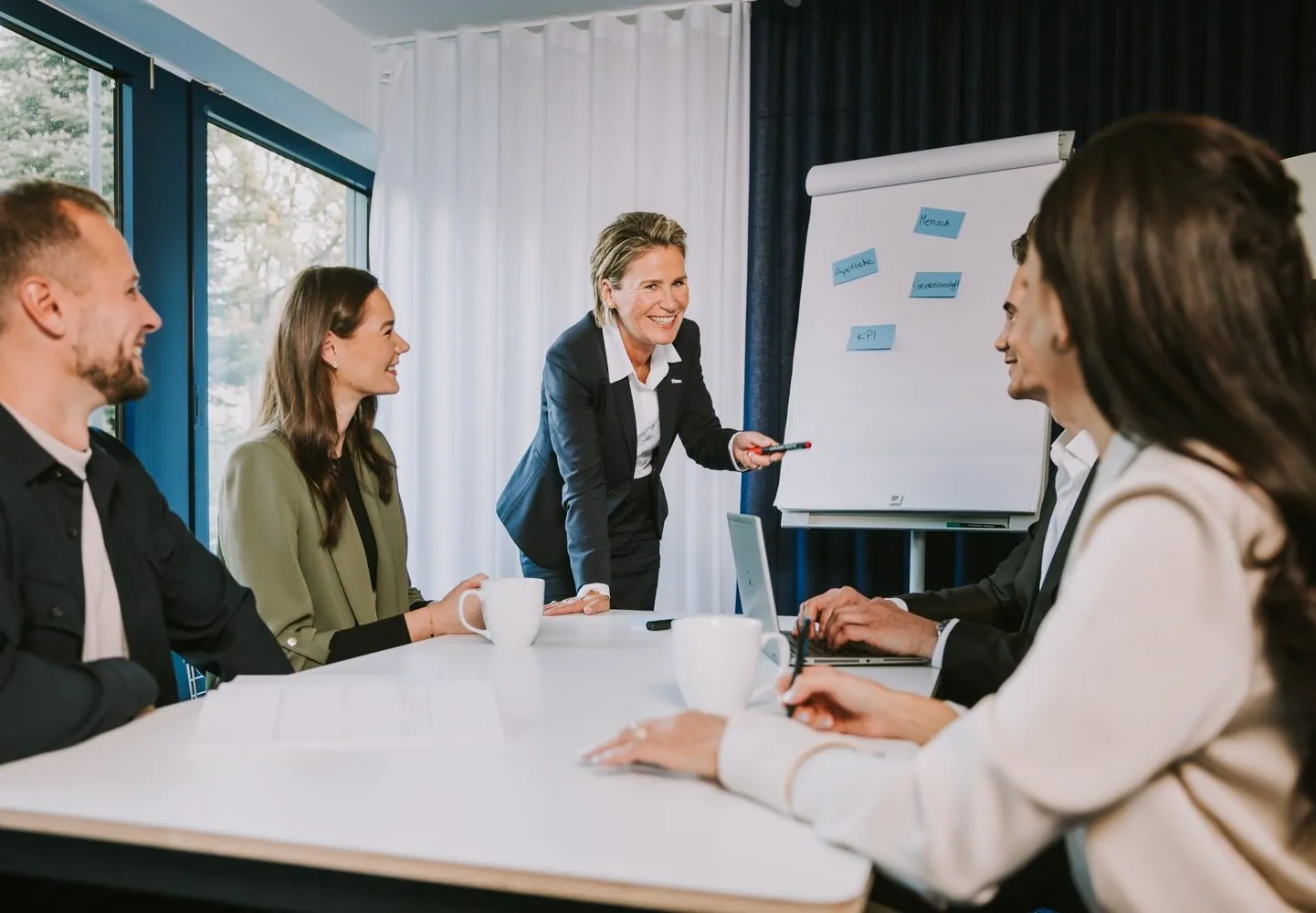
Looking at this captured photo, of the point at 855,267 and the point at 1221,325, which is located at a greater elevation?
the point at 855,267

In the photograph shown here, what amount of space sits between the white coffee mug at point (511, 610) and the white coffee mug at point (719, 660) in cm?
46

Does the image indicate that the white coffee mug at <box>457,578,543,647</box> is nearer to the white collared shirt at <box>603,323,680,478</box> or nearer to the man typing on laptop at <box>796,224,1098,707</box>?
the man typing on laptop at <box>796,224,1098,707</box>

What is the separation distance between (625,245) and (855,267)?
1.04 meters

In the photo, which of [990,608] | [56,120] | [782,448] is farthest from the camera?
[56,120]

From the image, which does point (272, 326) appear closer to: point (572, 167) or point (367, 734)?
point (367, 734)

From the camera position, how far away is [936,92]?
11.6ft

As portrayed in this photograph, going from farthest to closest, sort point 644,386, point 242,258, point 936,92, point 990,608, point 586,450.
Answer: point 242,258 → point 936,92 → point 644,386 → point 586,450 → point 990,608

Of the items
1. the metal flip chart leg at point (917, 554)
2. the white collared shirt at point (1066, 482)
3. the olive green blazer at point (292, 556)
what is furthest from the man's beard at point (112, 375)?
the metal flip chart leg at point (917, 554)

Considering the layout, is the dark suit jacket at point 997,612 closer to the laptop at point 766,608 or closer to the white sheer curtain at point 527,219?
the laptop at point 766,608

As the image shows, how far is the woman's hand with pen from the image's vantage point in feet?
3.16

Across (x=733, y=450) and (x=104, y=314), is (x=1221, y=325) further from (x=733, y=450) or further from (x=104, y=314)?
(x=733, y=450)

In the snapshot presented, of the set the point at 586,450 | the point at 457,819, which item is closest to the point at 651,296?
the point at 586,450

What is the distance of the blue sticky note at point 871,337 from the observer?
3.23 meters

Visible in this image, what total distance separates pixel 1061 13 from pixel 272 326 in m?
2.72
